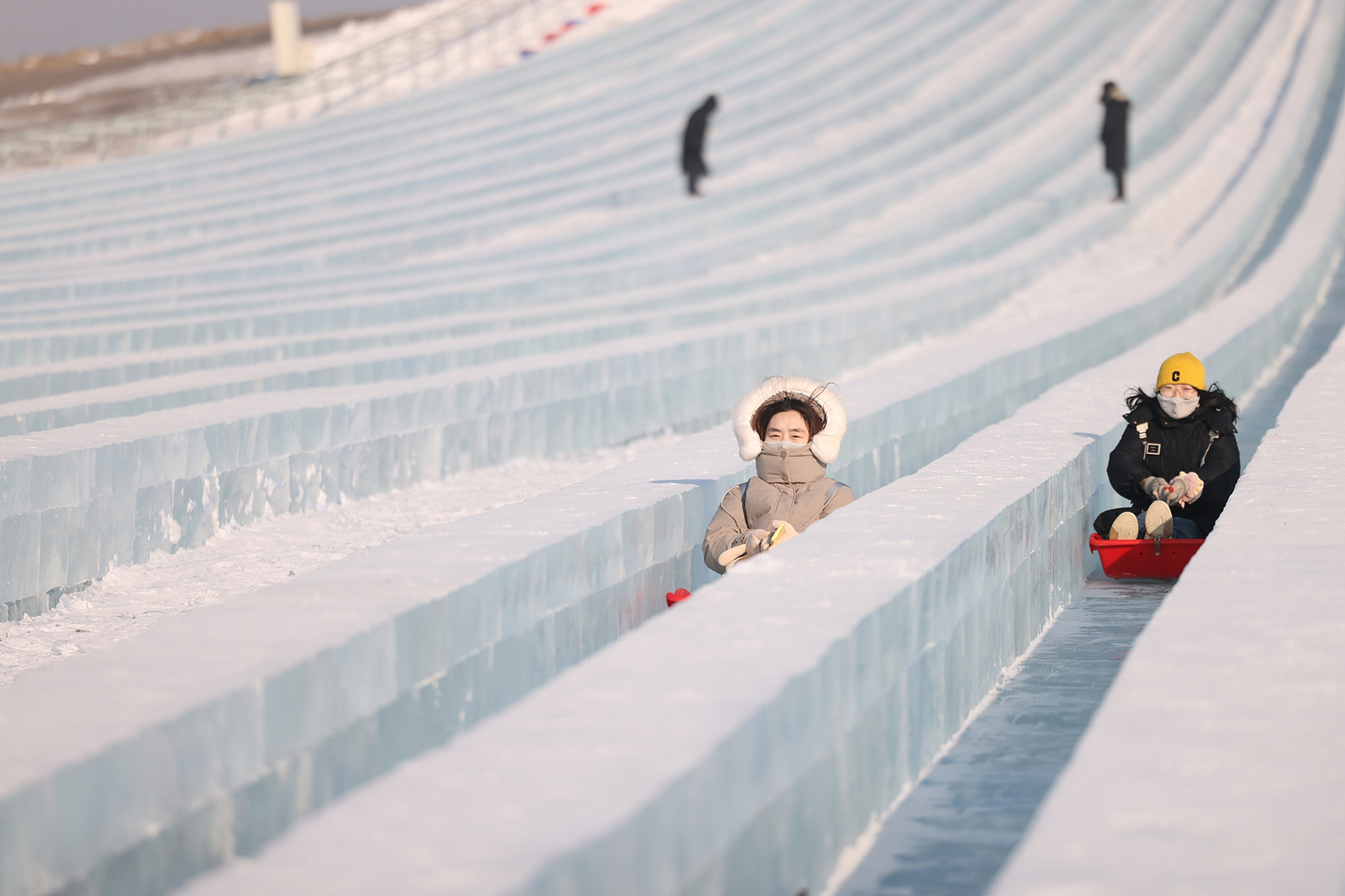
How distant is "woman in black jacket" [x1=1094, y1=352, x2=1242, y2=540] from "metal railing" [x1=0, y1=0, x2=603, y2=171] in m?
19.4

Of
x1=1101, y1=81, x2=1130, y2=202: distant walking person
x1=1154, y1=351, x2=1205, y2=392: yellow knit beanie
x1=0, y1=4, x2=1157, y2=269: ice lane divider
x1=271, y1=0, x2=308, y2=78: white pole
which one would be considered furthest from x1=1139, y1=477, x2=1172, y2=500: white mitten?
x1=271, y1=0, x2=308, y2=78: white pole

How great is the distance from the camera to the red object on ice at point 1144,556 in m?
5.66

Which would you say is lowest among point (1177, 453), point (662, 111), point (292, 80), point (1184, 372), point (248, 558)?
point (248, 558)

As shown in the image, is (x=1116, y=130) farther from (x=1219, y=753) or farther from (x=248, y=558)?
(x=1219, y=753)

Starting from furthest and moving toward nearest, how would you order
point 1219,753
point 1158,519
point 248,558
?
point 248,558
point 1158,519
point 1219,753

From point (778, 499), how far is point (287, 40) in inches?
1027

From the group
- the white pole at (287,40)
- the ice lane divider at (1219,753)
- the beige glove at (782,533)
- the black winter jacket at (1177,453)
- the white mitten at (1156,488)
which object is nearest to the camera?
the ice lane divider at (1219,753)

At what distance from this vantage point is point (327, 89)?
25.7 meters

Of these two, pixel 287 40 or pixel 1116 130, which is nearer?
pixel 1116 130

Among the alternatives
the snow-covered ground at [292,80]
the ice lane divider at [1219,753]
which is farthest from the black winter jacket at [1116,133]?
the ice lane divider at [1219,753]

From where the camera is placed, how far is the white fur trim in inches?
196

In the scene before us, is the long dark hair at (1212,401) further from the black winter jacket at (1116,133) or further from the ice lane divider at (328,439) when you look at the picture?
the black winter jacket at (1116,133)

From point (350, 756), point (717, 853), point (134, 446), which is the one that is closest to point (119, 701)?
point (350, 756)

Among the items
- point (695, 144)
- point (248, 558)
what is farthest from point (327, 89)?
point (248, 558)
